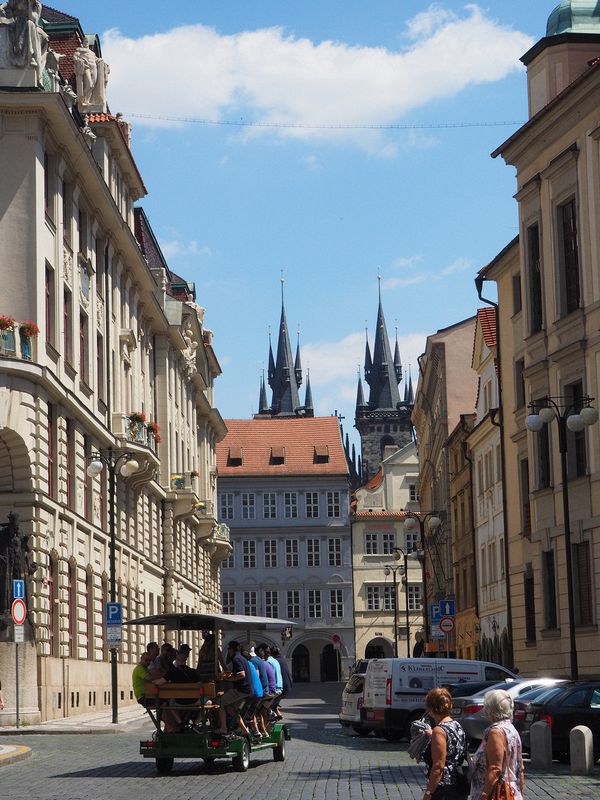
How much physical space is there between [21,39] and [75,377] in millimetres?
9286

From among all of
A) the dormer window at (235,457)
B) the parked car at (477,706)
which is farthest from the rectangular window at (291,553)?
the parked car at (477,706)

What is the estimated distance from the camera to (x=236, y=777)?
819 inches

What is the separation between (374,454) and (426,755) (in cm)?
18428

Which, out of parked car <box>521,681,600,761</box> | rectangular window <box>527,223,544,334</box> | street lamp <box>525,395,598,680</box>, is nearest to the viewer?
parked car <box>521,681,600,761</box>

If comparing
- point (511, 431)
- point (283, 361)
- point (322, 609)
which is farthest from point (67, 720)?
point (283, 361)

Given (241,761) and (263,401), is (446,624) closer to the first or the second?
(241,761)

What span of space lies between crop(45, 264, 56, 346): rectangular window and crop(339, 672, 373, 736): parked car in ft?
38.8

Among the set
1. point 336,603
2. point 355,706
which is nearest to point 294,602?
point 336,603

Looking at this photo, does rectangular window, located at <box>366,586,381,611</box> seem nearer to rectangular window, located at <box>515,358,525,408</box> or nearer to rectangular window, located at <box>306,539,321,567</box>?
rectangular window, located at <box>306,539,321,567</box>

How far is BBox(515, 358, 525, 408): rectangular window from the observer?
137 feet

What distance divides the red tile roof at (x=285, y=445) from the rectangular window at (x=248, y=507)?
6.04 ft

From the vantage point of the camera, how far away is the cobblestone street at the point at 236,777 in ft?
58.7

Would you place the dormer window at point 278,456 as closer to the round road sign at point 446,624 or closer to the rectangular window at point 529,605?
the round road sign at point 446,624

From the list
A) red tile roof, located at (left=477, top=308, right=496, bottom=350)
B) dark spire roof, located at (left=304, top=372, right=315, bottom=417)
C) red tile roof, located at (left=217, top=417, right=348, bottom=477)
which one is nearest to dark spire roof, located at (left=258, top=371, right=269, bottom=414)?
dark spire roof, located at (left=304, top=372, right=315, bottom=417)
